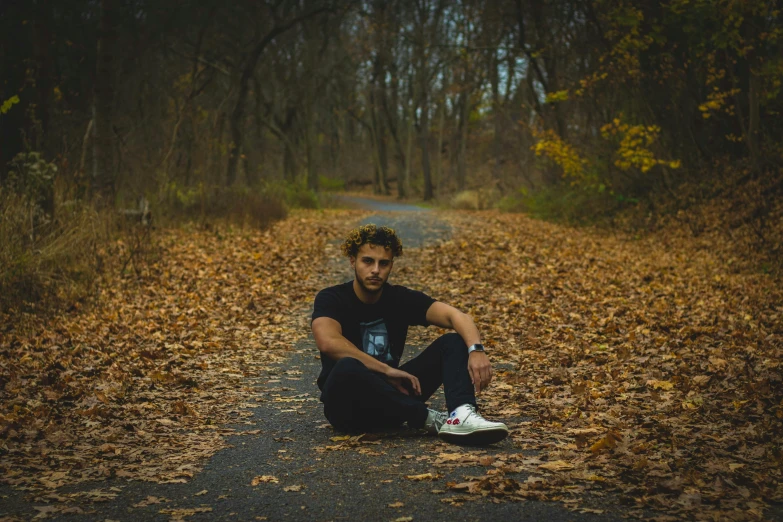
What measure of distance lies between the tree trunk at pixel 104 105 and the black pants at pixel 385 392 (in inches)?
496

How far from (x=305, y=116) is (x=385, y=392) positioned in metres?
29.5

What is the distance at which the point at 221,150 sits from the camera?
23422 mm

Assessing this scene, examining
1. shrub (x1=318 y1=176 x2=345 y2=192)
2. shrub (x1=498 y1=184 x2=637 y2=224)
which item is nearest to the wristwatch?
shrub (x1=498 y1=184 x2=637 y2=224)

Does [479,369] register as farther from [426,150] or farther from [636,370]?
[426,150]

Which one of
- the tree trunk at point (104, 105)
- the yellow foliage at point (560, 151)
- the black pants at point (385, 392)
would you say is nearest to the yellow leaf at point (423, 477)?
the black pants at point (385, 392)

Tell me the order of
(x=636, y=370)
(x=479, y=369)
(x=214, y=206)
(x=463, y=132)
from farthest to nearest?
(x=463, y=132) → (x=214, y=206) → (x=636, y=370) → (x=479, y=369)

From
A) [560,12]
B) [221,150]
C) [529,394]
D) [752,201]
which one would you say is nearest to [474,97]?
[560,12]

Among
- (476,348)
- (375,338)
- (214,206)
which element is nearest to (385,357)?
(375,338)

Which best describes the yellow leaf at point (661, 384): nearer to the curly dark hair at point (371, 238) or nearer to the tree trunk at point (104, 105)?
the curly dark hair at point (371, 238)

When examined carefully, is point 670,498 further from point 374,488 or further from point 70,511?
point 70,511

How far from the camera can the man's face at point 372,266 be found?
504cm

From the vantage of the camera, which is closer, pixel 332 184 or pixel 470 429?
pixel 470 429

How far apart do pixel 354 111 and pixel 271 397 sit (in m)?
48.8

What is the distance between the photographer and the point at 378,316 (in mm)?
5273
